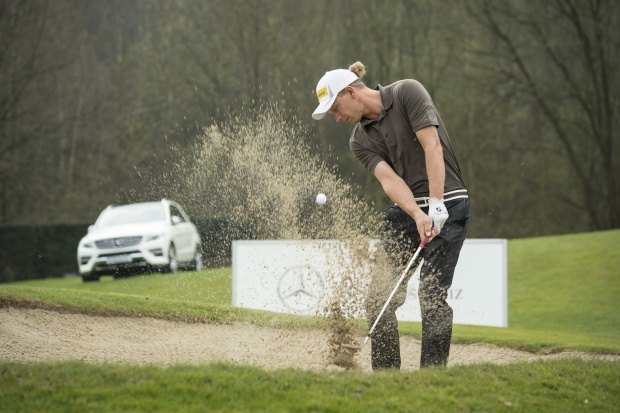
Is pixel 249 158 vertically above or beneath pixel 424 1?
beneath

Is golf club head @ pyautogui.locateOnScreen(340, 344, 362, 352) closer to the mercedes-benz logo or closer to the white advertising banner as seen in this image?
the white advertising banner

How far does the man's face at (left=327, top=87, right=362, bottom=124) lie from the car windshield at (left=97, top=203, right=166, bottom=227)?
12.0 metres

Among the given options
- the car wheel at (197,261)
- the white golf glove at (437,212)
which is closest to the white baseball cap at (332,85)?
the white golf glove at (437,212)

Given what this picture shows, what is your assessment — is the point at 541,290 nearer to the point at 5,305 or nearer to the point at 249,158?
the point at 249,158

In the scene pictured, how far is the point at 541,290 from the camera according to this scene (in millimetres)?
18328

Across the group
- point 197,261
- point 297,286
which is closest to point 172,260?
point 197,261

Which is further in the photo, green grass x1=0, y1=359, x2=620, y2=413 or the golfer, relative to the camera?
the golfer

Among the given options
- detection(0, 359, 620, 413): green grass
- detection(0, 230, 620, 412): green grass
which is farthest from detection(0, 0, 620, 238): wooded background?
detection(0, 359, 620, 413): green grass

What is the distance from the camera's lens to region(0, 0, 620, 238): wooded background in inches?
1212

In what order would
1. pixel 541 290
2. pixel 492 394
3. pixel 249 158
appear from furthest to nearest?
pixel 541 290, pixel 249 158, pixel 492 394

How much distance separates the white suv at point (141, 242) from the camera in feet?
57.0

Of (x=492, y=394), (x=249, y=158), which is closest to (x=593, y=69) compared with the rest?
(x=249, y=158)

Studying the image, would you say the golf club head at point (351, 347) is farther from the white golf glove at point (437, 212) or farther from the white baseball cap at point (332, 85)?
the white baseball cap at point (332, 85)

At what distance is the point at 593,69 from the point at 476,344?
79.0 feet
